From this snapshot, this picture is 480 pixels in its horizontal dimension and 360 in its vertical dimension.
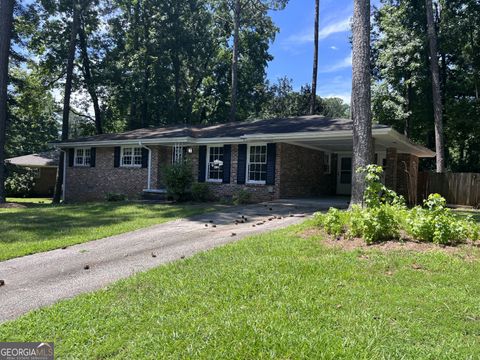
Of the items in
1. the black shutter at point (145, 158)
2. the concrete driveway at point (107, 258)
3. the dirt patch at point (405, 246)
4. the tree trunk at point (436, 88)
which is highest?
the tree trunk at point (436, 88)

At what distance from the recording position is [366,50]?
8727mm

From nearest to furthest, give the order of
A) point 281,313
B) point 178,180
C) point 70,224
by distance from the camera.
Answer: point 281,313 → point 70,224 → point 178,180

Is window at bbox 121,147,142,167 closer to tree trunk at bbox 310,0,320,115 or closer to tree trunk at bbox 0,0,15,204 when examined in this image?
tree trunk at bbox 0,0,15,204

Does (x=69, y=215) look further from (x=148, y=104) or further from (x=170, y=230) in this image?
(x=148, y=104)

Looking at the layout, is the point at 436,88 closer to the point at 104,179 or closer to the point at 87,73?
the point at 104,179

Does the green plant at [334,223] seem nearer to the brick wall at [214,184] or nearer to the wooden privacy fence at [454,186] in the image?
the brick wall at [214,184]

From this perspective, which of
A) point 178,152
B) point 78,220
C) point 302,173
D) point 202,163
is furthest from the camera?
point 178,152

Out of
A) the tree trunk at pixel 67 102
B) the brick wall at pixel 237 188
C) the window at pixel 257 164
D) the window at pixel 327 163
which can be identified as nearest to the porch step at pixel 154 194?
the brick wall at pixel 237 188

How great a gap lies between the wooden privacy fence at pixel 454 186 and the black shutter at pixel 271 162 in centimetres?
796

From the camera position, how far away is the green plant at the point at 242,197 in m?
14.1

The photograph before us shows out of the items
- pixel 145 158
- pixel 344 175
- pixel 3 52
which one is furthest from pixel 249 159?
pixel 3 52

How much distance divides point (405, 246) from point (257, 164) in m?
9.48

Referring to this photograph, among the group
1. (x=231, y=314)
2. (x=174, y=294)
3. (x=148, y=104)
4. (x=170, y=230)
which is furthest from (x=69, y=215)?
(x=148, y=104)

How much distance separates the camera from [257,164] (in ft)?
49.0
